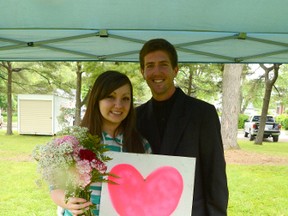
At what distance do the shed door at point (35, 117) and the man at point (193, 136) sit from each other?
17415 millimetres

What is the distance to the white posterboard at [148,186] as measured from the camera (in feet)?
5.84

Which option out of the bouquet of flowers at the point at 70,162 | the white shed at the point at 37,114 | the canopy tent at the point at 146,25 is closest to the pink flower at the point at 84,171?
the bouquet of flowers at the point at 70,162

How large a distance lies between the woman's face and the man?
1.09ft

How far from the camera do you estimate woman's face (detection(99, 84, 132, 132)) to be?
1901 mm

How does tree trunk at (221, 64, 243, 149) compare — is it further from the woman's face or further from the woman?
the woman's face

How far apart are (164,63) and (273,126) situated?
19.1m

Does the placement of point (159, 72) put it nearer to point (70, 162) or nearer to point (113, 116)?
point (113, 116)

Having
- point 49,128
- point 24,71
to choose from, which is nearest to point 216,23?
point 49,128

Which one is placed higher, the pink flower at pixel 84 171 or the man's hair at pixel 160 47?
the man's hair at pixel 160 47

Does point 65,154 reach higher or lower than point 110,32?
lower

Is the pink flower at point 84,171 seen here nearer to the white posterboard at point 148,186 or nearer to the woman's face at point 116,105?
the white posterboard at point 148,186

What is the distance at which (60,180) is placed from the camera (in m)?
1.49

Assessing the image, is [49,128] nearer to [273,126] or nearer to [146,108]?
[273,126]

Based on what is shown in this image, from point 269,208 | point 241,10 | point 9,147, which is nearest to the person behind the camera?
point 241,10
